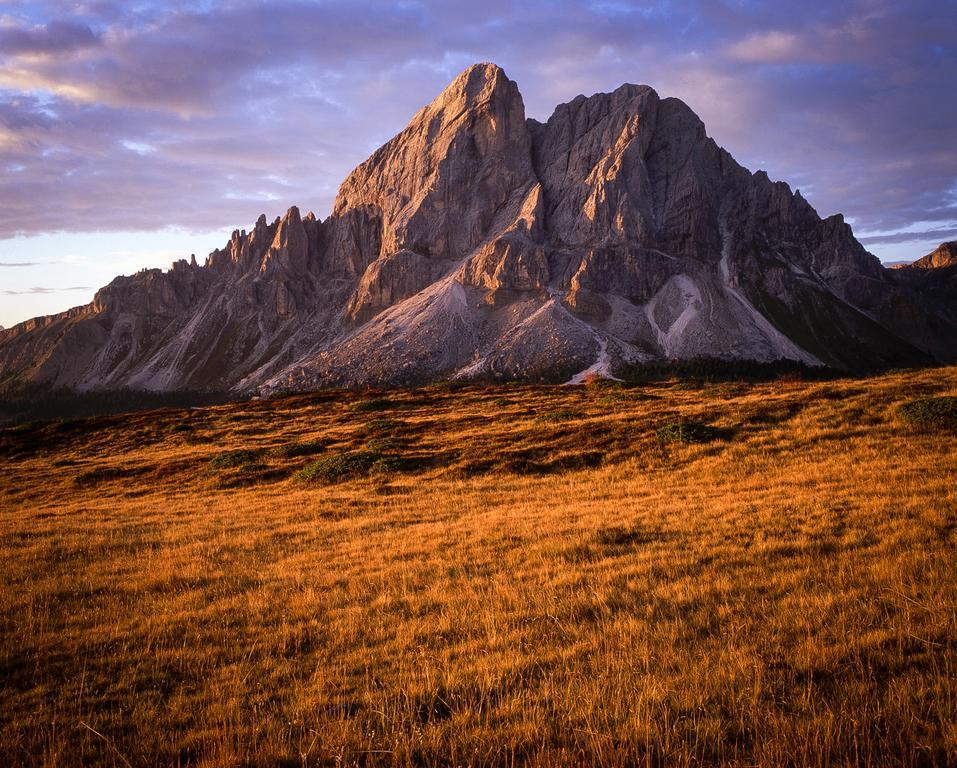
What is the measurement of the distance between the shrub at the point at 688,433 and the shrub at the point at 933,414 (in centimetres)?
666

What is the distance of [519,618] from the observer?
8.13 meters

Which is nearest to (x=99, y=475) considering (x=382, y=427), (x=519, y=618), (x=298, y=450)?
(x=298, y=450)

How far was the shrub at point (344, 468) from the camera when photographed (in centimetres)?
2297

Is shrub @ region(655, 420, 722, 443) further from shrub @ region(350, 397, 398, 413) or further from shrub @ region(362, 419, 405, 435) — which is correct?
shrub @ region(350, 397, 398, 413)

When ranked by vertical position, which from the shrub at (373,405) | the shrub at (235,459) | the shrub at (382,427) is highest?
the shrub at (373,405)

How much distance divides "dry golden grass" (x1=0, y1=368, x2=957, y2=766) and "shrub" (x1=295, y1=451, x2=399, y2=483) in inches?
87.6

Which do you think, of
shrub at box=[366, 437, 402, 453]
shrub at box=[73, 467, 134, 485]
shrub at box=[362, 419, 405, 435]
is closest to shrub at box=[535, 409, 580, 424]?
shrub at box=[366, 437, 402, 453]

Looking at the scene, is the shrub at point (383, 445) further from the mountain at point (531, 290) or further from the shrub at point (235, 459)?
the mountain at point (531, 290)

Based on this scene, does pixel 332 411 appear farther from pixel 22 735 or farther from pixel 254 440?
pixel 22 735

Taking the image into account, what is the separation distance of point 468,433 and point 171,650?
2201cm

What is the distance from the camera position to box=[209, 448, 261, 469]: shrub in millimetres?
26797

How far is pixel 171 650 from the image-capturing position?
25.8ft

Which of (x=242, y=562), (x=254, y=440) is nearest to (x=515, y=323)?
(x=254, y=440)

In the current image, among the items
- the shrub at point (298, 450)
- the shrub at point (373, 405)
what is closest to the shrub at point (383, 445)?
the shrub at point (298, 450)
